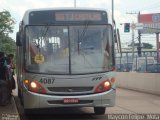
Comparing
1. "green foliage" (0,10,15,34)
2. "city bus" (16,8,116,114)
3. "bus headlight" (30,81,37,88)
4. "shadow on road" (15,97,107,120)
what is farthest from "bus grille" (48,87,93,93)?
"green foliage" (0,10,15,34)

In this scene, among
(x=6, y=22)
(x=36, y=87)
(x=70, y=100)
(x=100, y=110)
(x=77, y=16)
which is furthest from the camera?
(x=6, y=22)

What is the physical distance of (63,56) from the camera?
12586mm

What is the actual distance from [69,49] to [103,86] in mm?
1317

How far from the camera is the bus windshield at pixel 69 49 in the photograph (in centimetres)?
1246

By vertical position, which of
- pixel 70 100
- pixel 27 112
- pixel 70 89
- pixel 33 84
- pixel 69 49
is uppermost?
pixel 69 49

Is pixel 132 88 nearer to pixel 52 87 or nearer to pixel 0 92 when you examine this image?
pixel 0 92

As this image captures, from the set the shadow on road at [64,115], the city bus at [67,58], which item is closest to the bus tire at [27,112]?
the shadow on road at [64,115]

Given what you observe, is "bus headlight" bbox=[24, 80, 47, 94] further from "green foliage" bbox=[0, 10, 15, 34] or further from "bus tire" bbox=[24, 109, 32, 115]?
"green foliage" bbox=[0, 10, 15, 34]

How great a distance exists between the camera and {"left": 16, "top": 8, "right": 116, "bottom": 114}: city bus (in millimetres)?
12352

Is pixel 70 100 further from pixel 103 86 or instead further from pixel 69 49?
pixel 69 49

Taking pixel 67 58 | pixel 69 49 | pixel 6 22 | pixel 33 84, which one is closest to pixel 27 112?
pixel 33 84

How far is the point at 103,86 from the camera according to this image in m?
12.6

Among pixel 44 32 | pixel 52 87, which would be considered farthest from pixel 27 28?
pixel 52 87

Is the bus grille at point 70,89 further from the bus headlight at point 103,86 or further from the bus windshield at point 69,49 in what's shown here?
the bus windshield at point 69,49
